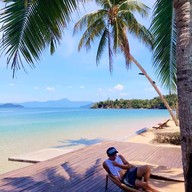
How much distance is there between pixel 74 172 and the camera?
17.7 feet

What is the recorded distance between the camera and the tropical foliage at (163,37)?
149 inches

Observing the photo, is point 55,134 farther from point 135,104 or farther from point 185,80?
point 135,104

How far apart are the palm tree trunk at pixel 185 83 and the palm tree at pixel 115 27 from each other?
8.91 metres

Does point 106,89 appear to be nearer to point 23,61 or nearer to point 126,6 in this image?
point 126,6

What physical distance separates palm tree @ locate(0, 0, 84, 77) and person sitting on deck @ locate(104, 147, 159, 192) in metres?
1.91

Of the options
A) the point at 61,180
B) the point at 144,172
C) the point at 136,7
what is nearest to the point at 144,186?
the point at 144,172

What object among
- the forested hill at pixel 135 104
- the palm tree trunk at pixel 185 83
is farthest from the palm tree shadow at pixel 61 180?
the forested hill at pixel 135 104

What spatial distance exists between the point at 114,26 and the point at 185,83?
9953 millimetres

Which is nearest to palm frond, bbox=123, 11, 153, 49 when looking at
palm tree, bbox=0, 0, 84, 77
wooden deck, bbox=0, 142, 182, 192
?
wooden deck, bbox=0, 142, 182, 192

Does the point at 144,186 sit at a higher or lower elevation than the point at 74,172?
higher

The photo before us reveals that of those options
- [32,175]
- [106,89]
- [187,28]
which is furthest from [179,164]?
[106,89]

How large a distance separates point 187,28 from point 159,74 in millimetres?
2576

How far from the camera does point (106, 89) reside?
8638 cm

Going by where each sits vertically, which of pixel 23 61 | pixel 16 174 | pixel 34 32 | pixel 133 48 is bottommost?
pixel 16 174
